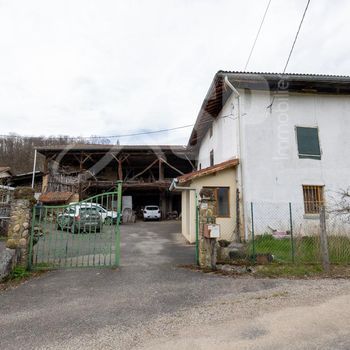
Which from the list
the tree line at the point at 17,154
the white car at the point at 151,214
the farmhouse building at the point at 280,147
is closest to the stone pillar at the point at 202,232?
the farmhouse building at the point at 280,147

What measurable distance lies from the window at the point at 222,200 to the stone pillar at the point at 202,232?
3466mm

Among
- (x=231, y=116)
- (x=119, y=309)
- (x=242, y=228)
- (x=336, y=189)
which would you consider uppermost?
(x=231, y=116)

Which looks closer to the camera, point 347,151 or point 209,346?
point 209,346

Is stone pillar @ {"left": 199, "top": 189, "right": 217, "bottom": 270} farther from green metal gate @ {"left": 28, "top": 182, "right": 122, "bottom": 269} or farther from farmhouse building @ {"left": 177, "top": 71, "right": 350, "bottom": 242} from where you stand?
farmhouse building @ {"left": 177, "top": 71, "right": 350, "bottom": 242}

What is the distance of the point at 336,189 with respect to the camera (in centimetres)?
1045

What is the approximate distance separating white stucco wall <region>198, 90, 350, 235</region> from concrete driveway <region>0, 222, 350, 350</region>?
492 cm

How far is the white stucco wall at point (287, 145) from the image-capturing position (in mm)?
10164

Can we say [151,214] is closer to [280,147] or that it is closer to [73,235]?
[280,147]

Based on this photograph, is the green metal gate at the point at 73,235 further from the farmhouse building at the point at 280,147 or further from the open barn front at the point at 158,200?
the open barn front at the point at 158,200

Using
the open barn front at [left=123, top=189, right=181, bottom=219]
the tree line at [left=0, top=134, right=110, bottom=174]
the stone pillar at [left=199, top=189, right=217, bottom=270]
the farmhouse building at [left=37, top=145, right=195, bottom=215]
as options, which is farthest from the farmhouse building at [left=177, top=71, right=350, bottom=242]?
the tree line at [left=0, top=134, right=110, bottom=174]

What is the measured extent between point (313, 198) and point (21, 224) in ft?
32.8

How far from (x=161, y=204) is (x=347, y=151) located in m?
16.1

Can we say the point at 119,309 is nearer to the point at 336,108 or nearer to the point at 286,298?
the point at 286,298

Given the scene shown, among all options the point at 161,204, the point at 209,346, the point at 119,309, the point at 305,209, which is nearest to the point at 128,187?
the point at 161,204
